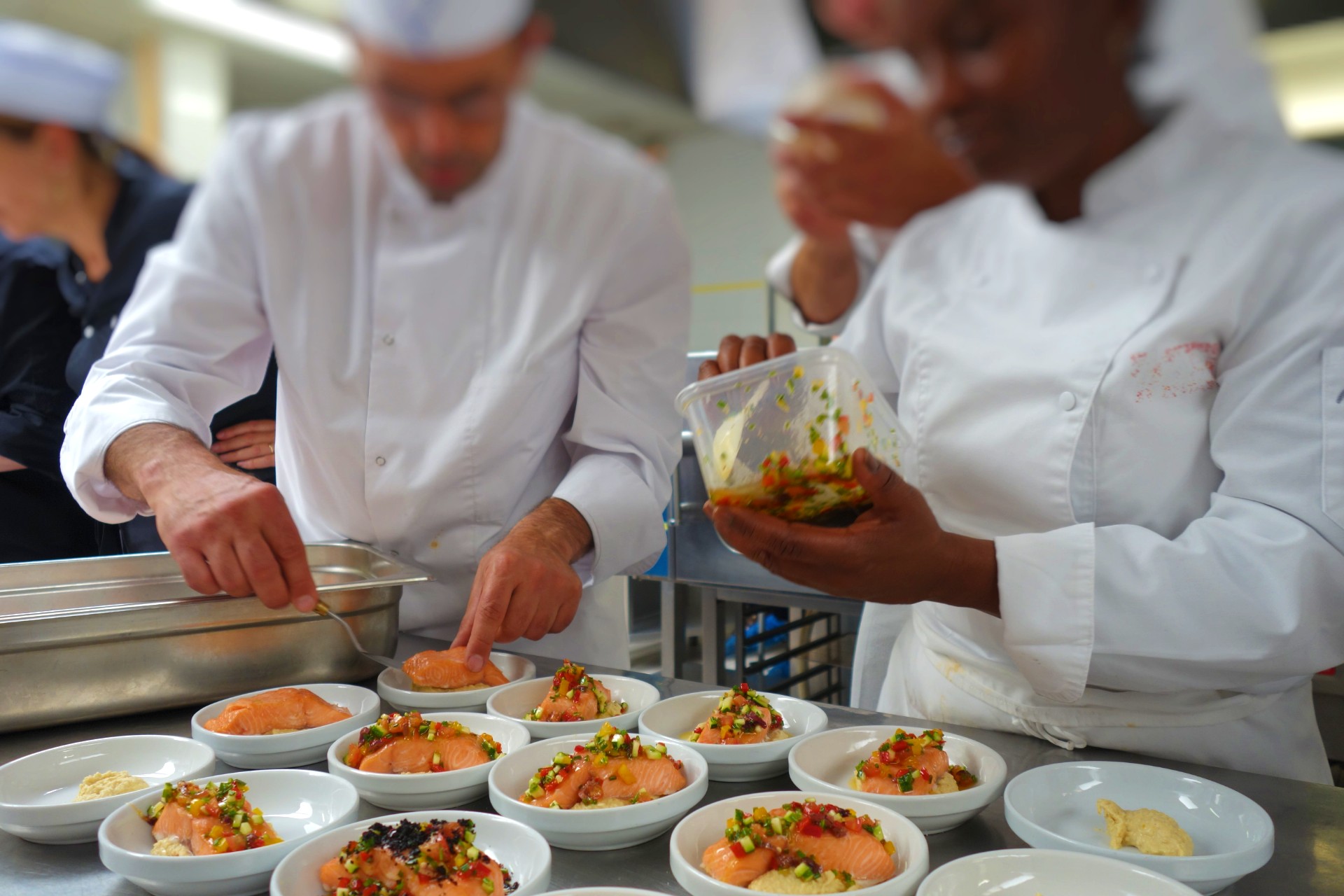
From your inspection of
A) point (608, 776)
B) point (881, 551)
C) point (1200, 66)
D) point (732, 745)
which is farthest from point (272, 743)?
point (1200, 66)

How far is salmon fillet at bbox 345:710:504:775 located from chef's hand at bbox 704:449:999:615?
440 millimetres

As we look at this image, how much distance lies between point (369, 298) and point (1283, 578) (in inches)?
34.8

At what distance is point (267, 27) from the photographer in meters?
0.60

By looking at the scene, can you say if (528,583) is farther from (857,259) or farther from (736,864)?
(857,259)

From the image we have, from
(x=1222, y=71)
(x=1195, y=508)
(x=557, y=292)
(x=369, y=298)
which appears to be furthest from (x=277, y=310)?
(x=1195, y=508)

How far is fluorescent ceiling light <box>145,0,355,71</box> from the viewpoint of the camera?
22.1 inches

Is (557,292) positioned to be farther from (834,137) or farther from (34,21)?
(34,21)

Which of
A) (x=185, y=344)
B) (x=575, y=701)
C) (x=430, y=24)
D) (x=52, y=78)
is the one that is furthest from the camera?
(x=575, y=701)

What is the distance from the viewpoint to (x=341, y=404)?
0.89 metres

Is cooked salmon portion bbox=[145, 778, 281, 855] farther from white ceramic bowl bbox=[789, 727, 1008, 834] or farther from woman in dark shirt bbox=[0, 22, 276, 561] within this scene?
white ceramic bowl bbox=[789, 727, 1008, 834]

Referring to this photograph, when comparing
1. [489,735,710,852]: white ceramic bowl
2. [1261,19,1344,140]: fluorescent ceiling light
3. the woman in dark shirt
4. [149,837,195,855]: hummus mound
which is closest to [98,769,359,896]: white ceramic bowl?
[149,837,195,855]: hummus mound

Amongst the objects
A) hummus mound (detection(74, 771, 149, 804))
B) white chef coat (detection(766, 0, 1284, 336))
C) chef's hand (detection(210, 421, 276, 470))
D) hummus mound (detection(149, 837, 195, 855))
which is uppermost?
white chef coat (detection(766, 0, 1284, 336))

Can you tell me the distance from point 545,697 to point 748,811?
1.49 feet

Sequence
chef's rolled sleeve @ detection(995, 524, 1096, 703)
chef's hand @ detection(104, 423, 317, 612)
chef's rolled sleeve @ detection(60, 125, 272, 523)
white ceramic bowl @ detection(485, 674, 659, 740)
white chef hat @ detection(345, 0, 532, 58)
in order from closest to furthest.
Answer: white chef hat @ detection(345, 0, 532, 58) → chef's rolled sleeve @ detection(60, 125, 272, 523) → chef's rolled sleeve @ detection(995, 524, 1096, 703) → chef's hand @ detection(104, 423, 317, 612) → white ceramic bowl @ detection(485, 674, 659, 740)
